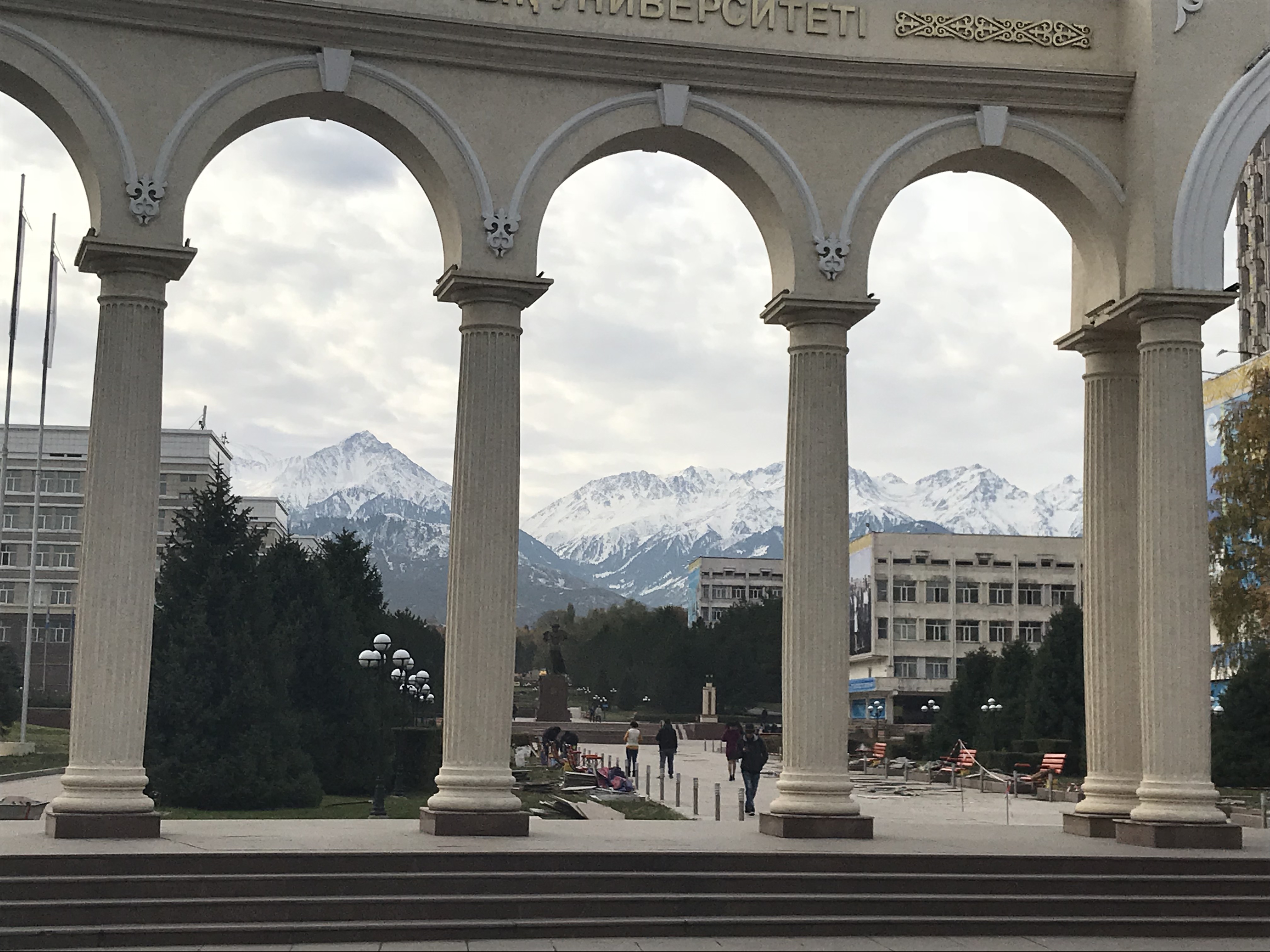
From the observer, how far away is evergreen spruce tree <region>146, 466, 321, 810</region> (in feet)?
105

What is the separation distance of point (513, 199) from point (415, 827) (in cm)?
883

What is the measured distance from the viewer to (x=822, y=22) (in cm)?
2256

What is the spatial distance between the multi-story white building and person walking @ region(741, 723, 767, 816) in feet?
294

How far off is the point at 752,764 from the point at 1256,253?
10553cm

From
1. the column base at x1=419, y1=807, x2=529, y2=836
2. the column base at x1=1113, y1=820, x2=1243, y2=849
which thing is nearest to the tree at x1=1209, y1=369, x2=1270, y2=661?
the column base at x1=1113, y1=820, x2=1243, y2=849

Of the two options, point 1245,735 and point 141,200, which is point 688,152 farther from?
point 1245,735

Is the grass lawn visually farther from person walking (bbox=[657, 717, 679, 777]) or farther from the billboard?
the billboard

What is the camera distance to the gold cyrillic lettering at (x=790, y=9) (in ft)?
73.5

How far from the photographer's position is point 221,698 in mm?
32875

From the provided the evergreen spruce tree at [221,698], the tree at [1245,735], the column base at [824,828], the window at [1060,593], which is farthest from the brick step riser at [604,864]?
the window at [1060,593]

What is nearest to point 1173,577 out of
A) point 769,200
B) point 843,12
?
point 769,200

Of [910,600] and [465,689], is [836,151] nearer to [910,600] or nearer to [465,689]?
[465,689]

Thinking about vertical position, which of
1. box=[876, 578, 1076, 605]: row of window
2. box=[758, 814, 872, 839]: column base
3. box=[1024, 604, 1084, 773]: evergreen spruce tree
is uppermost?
box=[876, 578, 1076, 605]: row of window

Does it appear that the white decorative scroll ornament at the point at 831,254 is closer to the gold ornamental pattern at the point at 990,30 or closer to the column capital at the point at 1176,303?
the gold ornamental pattern at the point at 990,30
